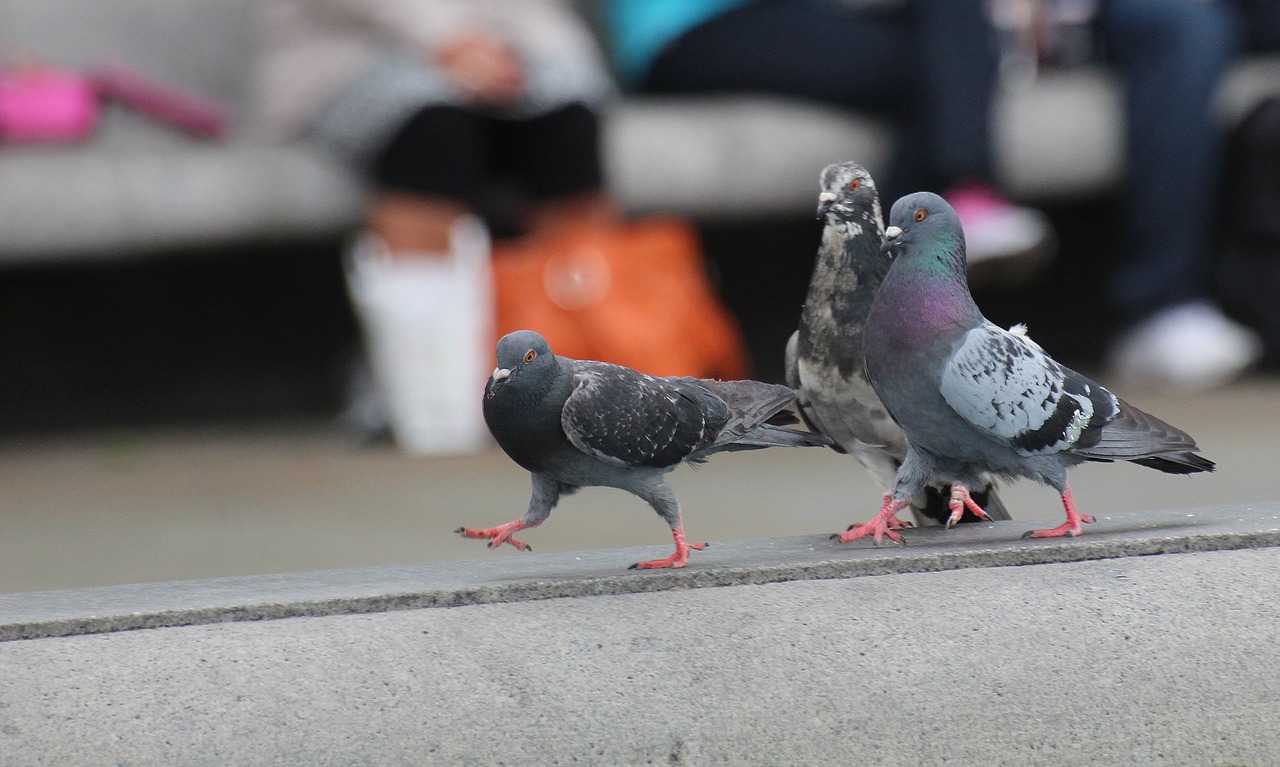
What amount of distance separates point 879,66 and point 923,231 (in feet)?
8.48

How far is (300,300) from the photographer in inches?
193

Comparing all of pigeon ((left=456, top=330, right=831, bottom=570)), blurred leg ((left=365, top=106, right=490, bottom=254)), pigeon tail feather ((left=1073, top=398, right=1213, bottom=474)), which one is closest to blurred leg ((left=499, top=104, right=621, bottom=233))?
blurred leg ((left=365, top=106, right=490, bottom=254))

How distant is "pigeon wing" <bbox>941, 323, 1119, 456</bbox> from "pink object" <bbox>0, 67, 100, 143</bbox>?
9.71 ft

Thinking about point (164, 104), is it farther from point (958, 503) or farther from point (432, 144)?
point (958, 503)

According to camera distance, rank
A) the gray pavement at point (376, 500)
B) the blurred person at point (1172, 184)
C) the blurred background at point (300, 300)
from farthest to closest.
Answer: the blurred person at point (1172, 184)
the blurred background at point (300, 300)
the gray pavement at point (376, 500)

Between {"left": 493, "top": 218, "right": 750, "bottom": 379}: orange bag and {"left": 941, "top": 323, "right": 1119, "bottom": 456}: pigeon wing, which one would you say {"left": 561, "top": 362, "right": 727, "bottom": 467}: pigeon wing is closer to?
{"left": 941, "top": 323, "right": 1119, "bottom": 456}: pigeon wing

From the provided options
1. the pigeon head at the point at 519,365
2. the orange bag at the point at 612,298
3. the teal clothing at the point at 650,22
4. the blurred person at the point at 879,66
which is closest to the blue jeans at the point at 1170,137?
the blurred person at the point at 879,66

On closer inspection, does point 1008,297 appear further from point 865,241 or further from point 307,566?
point 865,241

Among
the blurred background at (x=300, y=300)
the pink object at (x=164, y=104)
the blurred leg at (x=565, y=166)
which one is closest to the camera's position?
the blurred background at (x=300, y=300)

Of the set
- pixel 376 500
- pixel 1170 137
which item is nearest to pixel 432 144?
pixel 376 500

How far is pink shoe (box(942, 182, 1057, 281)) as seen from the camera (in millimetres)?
3807

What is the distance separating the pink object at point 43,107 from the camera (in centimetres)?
387

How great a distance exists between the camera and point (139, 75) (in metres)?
4.68

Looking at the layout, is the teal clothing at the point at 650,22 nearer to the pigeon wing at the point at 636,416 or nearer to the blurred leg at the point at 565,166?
the blurred leg at the point at 565,166
